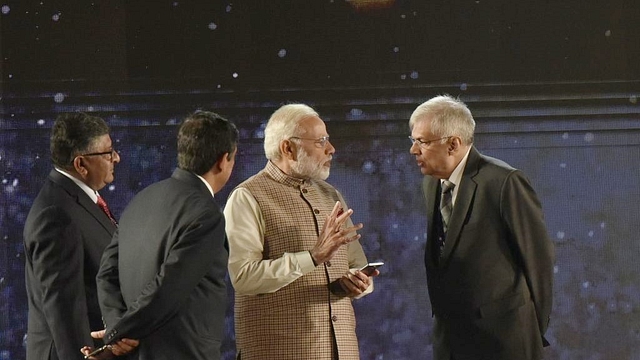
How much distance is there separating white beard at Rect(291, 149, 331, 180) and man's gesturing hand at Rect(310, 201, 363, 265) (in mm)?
294

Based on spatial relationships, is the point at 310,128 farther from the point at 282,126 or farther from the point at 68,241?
the point at 68,241

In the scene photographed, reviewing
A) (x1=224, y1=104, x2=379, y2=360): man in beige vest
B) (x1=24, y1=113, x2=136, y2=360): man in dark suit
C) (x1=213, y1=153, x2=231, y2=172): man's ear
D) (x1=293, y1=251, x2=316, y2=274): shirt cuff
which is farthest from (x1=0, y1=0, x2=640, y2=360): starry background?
(x1=213, y1=153, x2=231, y2=172): man's ear

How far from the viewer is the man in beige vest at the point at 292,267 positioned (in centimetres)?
328

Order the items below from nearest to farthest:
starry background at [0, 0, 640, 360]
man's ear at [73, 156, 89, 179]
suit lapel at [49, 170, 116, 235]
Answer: suit lapel at [49, 170, 116, 235]
man's ear at [73, 156, 89, 179]
starry background at [0, 0, 640, 360]

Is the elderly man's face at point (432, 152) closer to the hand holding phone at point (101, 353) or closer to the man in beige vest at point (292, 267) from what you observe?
the man in beige vest at point (292, 267)

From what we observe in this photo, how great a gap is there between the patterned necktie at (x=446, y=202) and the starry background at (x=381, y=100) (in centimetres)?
136

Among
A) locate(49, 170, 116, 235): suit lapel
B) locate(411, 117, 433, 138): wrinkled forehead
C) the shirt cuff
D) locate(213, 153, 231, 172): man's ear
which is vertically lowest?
the shirt cuff

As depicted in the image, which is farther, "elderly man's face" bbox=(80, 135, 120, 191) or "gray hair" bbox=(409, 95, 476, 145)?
"gray hair" bbox=(409, 95, 476, 145)

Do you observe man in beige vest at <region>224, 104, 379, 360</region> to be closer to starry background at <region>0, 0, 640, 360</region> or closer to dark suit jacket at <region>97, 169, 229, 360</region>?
dark suit jacket at <region>97, 169, 229, 360</region>

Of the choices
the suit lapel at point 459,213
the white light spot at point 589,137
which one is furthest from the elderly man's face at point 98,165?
the white light spot at point 589,137

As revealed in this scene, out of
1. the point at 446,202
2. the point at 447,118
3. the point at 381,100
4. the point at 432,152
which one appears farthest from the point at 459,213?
the point at 381,100

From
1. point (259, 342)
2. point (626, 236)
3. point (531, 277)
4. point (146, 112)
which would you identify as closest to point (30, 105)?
point (146, 112)

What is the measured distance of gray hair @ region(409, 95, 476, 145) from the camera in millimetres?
3566

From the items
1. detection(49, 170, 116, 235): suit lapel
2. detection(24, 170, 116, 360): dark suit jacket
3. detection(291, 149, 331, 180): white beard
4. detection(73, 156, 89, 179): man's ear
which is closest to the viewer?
detection(24, 170, 116, 360): dark suit jacket
